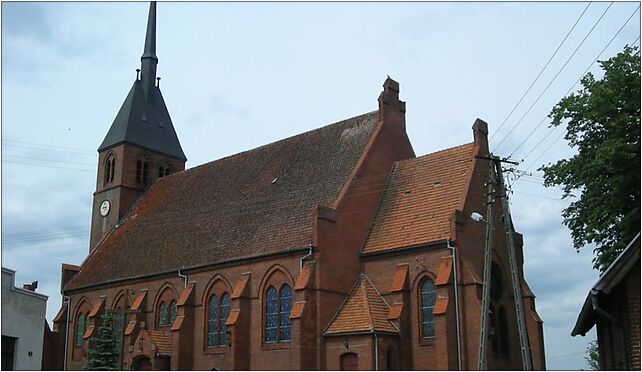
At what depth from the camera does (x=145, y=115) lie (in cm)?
5400

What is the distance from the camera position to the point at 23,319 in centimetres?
2641

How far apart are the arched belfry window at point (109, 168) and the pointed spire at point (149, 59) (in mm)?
5059

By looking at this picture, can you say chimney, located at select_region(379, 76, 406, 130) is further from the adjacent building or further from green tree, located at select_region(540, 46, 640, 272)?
the adjacent building

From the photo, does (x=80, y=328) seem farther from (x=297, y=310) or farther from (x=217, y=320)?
(x=297, y=310)

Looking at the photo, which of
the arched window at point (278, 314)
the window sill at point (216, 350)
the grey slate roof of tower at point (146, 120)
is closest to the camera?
the arched window at point (278, 314)

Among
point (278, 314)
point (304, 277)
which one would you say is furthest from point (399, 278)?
point (278, 314)

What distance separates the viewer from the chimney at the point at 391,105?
124 feet

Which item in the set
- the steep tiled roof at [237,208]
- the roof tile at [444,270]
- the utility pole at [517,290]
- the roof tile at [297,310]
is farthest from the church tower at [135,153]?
the utility pole at [517,290]

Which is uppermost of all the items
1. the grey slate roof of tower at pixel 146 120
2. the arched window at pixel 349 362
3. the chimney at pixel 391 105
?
the grey slate roof of tower at pixel 146 120

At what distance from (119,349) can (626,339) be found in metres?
28.6

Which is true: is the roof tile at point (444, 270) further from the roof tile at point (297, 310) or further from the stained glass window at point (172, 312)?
the stained glass window at point (172, 312)

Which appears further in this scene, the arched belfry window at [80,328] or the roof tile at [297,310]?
the arched belfry window at [80,328]

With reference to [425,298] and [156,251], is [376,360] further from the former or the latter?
[156,251]

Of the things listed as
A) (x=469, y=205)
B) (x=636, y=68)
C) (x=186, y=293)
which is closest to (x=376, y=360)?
(x=469, y=205)
